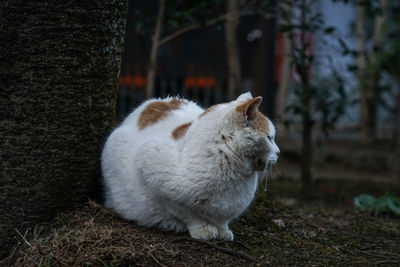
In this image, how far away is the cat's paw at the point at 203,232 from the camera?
8.30 feet

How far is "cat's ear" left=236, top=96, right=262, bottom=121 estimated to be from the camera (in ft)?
7.64

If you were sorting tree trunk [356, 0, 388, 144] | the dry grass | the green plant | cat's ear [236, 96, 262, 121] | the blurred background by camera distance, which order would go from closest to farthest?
the dry grass, cat's ear [236, 96, 262, 121], the green plant, the blurred background, tree trunk [356, 0, 388, 144]

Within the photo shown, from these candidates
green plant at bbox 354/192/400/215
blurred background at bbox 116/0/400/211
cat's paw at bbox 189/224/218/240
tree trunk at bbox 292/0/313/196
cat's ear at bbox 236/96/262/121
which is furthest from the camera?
blurred background at bbox 116/0/400/211

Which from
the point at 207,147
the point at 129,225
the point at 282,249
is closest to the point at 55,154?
the point at 129,225

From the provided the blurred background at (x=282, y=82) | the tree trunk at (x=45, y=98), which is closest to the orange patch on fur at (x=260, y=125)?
the tree trunk at (x=45, y=98)

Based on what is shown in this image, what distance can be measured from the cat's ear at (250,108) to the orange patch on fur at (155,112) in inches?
24.0

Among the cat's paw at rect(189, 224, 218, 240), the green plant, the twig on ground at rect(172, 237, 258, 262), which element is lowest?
the green plant

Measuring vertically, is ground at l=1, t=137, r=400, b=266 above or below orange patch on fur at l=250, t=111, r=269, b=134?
below

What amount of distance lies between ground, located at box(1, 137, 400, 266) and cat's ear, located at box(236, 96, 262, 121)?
2.15 ft

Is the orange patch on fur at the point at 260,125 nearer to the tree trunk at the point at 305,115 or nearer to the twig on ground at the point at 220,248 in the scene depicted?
the twig on ground at the point at 220,248

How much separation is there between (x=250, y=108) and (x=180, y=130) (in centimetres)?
45

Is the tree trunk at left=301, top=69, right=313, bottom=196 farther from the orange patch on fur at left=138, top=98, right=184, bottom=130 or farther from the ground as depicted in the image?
the orange patch on fur at left=138, top=98, right=184, bottom=130

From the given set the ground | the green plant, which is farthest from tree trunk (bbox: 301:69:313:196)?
the ground

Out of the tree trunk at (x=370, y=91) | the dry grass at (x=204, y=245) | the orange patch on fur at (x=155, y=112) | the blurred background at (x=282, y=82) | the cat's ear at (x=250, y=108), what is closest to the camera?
the dry grass at (x=204, y=245)
